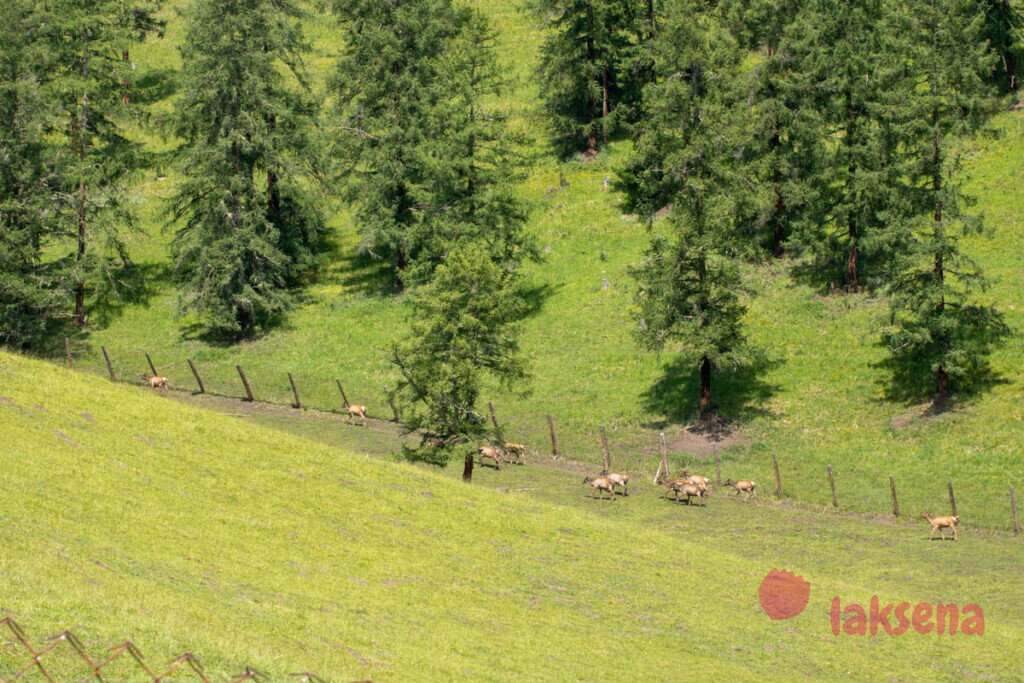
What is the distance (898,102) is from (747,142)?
11168 mm

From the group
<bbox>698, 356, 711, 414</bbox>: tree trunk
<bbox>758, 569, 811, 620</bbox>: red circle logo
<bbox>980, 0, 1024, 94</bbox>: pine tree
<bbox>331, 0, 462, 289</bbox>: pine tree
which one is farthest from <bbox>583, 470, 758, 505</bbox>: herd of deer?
<bbox>980, 0, 1024, 94</bbox>: pine tree

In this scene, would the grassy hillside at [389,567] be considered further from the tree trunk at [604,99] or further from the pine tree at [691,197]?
the tree trunk at [604,99]

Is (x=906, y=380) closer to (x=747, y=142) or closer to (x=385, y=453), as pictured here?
(x=747, y=142)

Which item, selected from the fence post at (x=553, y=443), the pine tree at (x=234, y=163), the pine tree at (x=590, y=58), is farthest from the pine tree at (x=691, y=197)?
the pine tree at (x=234, y=163)

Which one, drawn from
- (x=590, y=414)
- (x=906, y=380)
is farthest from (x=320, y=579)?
(x=906, y=380)

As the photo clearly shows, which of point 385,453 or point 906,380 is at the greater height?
point 906,380

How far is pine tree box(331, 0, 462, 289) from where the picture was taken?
67.1 meters

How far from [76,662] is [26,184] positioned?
54.4 metres

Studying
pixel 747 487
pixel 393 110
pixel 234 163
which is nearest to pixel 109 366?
pixel 234 163

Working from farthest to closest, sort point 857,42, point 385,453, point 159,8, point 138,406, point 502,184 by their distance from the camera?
point 159,8
point 502,184
point 857,42
point 385,453
point 138,406

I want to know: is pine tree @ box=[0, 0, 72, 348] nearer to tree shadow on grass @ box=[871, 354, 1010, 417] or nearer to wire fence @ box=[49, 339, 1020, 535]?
wire fence @ box=[49, 339, 1020, 535]

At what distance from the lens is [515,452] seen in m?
47.7

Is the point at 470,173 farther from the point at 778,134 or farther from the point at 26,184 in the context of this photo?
the point at 26,184

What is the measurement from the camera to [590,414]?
2060 inches
